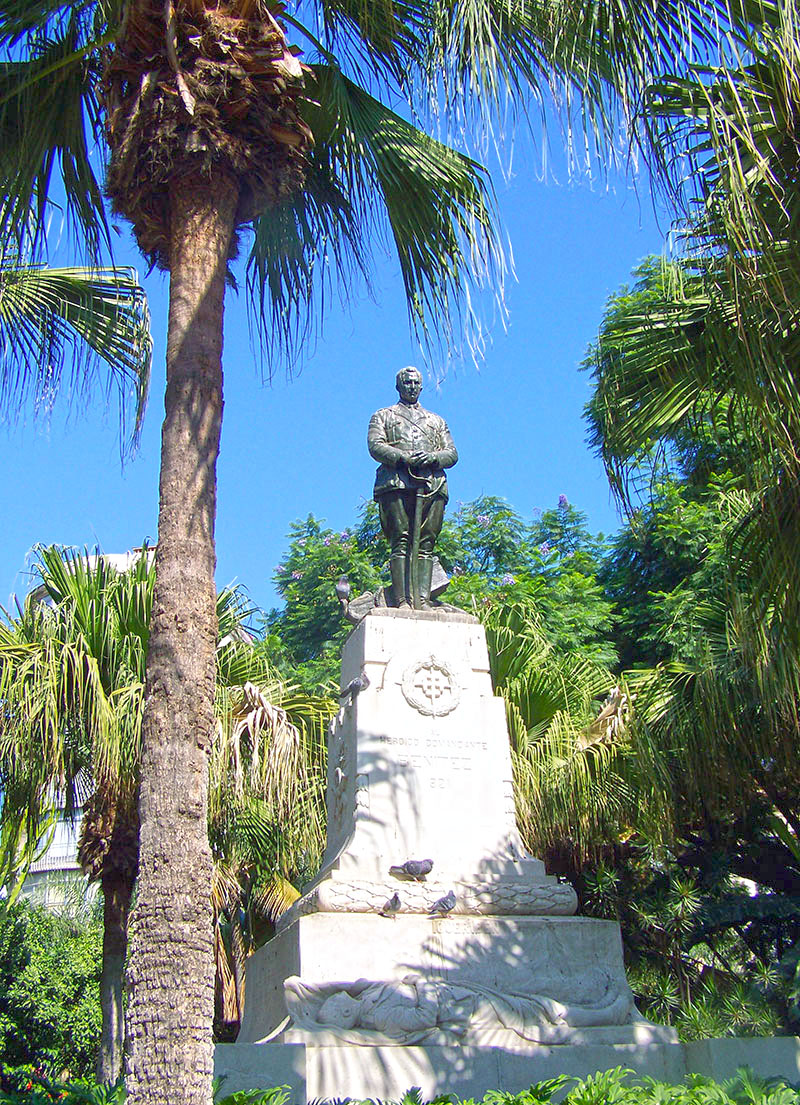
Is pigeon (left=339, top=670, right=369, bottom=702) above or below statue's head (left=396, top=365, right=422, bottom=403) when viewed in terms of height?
below

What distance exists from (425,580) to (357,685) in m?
1.33

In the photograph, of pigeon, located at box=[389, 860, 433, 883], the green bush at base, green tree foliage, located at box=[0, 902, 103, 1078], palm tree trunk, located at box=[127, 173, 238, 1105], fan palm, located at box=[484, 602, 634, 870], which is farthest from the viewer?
green tree foliage, located at box=[0, 902, 103, 1078]

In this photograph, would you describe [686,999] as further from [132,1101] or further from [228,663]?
[132,1101]

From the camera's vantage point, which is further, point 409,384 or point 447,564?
point 447,564

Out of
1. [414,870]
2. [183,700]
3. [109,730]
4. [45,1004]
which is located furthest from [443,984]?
[45,1004]

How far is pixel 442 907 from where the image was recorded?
791 cm

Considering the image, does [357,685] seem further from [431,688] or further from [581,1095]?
[581,1095]

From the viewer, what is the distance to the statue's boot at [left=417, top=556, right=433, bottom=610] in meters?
9.96

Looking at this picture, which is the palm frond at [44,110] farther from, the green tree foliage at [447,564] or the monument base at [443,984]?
the green tree foliage at [447,564]

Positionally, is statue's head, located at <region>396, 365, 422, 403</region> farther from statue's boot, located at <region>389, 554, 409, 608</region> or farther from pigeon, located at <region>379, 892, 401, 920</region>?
pigeon, located at <region>379, 892, 401, 920</region>

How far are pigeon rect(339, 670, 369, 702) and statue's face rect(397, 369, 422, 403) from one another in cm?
270

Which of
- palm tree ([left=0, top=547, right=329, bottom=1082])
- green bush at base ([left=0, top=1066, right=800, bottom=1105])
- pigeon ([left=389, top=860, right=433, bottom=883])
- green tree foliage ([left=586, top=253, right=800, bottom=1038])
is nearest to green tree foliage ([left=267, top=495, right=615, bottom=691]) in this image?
green tree foliage ([left=586, top=253, right=800, bottom=1038])

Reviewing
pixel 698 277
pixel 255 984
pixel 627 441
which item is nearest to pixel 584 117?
pixel 698 277

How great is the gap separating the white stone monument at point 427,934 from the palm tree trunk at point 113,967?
1.94 meters
